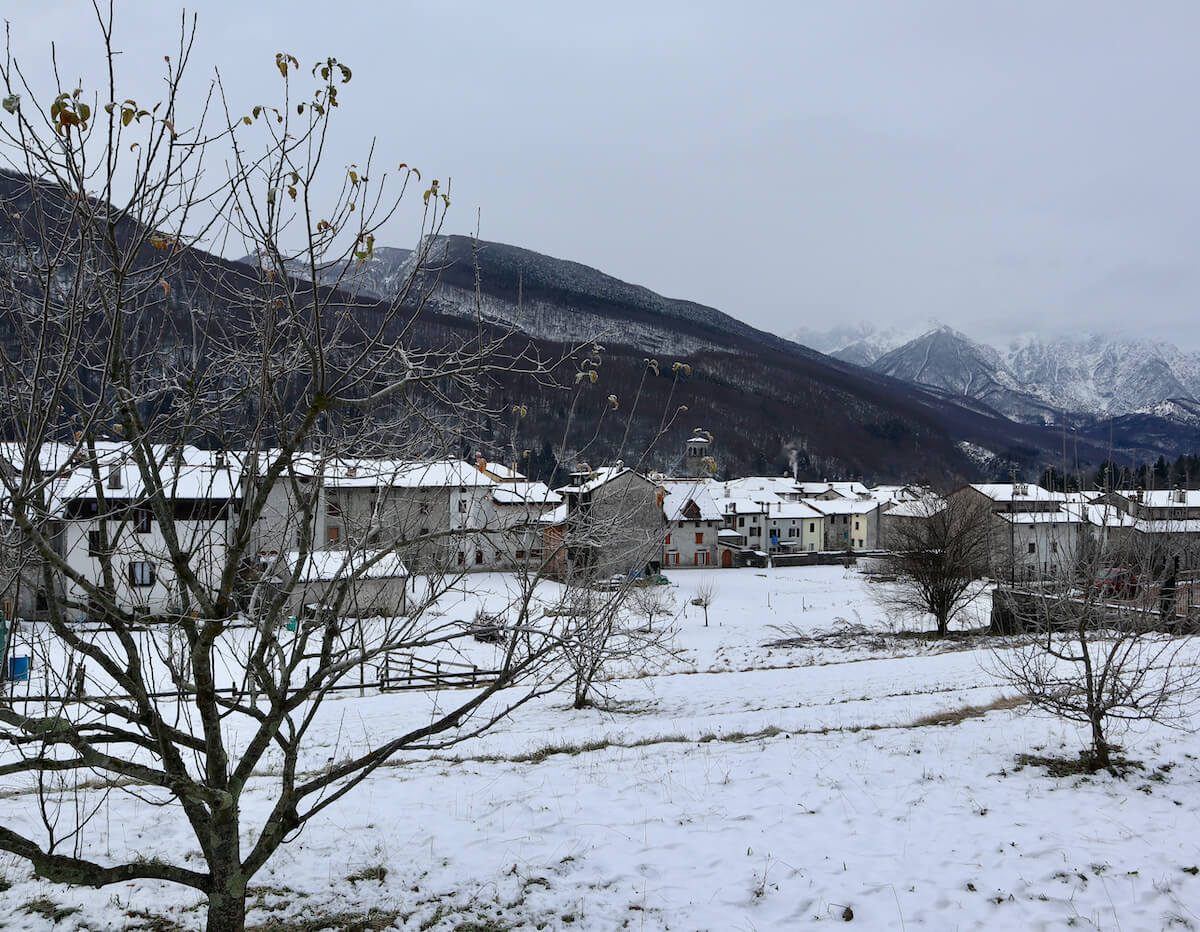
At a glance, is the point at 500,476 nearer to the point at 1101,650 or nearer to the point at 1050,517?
the point at 1101,650

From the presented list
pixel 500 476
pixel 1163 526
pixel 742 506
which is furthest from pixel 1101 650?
pixel 742 506

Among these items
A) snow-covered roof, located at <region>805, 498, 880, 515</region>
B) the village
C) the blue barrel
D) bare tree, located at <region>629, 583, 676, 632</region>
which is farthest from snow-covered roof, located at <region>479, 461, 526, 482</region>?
snow-covered roof, located at <region>805, 498, 880, 515</region>

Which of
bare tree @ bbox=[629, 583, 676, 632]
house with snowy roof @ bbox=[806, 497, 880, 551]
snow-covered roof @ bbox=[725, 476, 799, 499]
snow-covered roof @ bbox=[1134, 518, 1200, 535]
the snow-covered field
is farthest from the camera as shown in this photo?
snow-covered roof @ bbox=[725, 476, 799, 499]

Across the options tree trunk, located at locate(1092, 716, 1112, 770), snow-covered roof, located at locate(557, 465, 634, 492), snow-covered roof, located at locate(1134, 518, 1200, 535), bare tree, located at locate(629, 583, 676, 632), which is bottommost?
bare tree, located at locate(629, 583, 676, 632)

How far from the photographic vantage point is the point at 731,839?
22.2 ft

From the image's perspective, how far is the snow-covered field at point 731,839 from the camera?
5.52 metres

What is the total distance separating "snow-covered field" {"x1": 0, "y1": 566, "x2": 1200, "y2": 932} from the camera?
5516 millimetres

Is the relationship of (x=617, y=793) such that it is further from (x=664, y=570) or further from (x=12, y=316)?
(x=664, y=570)

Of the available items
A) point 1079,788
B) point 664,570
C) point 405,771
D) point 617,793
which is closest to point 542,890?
point 617,793

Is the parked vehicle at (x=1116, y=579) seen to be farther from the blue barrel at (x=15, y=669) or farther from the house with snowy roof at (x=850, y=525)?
the house with snowy roof at (x=850, y=525)

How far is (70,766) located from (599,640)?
3.10 meters

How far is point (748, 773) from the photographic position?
8758 millimetres

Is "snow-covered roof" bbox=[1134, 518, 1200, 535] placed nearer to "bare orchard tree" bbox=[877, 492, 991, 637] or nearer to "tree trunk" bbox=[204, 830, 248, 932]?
"bare orchard tree" bbox=[877, 492, 991, 637]

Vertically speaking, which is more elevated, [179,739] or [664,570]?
[179,739]
